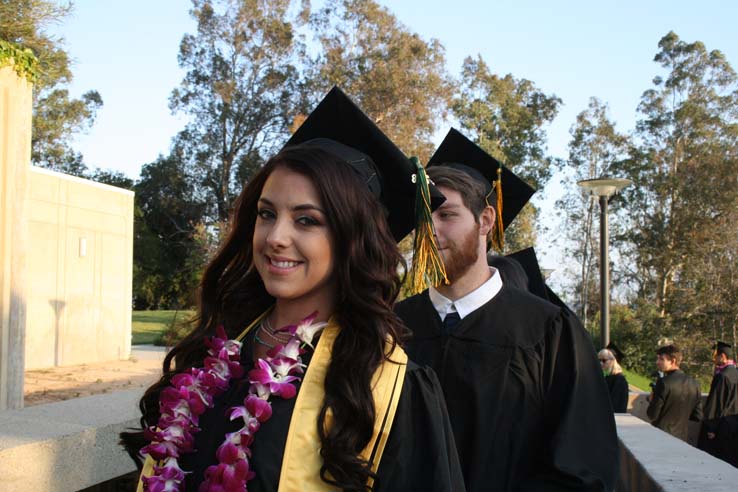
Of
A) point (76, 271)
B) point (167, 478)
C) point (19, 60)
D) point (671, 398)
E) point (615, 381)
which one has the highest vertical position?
point (19, 60)

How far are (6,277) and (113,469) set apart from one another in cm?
592

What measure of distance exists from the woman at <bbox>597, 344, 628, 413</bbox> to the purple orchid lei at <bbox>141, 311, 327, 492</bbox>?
24.7 ft

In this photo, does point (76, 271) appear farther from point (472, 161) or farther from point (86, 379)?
point (472, 161)

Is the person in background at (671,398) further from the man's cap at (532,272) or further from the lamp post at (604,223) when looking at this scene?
the man's cap at (532,272)

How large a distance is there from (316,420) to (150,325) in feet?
93.9

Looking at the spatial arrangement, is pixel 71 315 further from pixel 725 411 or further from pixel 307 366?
pixel 307 366

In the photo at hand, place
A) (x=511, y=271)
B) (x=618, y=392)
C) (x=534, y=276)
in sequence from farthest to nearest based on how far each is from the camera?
1. (x=618, y=392)
2. (x=534, y=276)
3. (x=511, y=271)

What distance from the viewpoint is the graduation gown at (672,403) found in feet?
30.3

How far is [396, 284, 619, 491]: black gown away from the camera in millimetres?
2504

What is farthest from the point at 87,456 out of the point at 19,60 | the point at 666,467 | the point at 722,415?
the point at 722,415

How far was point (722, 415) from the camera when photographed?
943 cm

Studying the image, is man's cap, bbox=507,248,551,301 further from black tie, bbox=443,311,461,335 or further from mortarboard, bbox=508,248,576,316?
black tie, bbox=443,311,461,335

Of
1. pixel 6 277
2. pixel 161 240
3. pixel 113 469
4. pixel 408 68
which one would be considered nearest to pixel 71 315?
pixel 6 277

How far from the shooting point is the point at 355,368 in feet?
5.69
